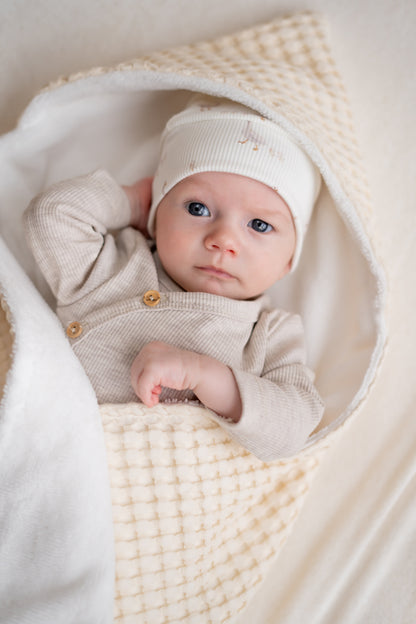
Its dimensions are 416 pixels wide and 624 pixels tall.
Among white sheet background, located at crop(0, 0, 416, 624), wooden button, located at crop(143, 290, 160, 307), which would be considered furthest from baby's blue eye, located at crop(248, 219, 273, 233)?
white sheet background, located at crop(0, 0, 416, 624)

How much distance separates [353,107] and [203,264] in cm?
63

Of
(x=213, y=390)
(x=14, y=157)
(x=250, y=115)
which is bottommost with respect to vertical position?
(x=213, y=390)

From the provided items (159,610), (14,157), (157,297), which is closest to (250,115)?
(157,297)

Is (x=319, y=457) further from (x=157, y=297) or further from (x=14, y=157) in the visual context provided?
(x=14, y=157)

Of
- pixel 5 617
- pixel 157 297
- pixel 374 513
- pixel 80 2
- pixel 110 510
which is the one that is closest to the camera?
pixel 5 617

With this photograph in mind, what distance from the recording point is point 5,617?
0.91m

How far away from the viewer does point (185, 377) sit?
1097mm

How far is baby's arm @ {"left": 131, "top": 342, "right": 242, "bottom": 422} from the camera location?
1.07 metres

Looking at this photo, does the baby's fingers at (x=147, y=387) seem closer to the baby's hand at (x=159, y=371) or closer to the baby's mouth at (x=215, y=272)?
the baby's hand at (x=159, y=371)

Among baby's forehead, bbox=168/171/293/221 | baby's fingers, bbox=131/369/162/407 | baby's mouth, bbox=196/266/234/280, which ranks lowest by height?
baby's fingers, bbox=131/369/162/407

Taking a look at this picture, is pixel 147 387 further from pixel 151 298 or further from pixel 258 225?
pixel 258 225

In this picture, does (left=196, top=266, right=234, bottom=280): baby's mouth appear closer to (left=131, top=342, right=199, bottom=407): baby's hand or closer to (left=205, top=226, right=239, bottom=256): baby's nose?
(left=205, top=226, right=239, bottom=256): baby's nose

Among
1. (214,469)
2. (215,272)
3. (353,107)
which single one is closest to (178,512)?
(214,469)

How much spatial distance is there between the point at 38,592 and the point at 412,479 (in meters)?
0.91
